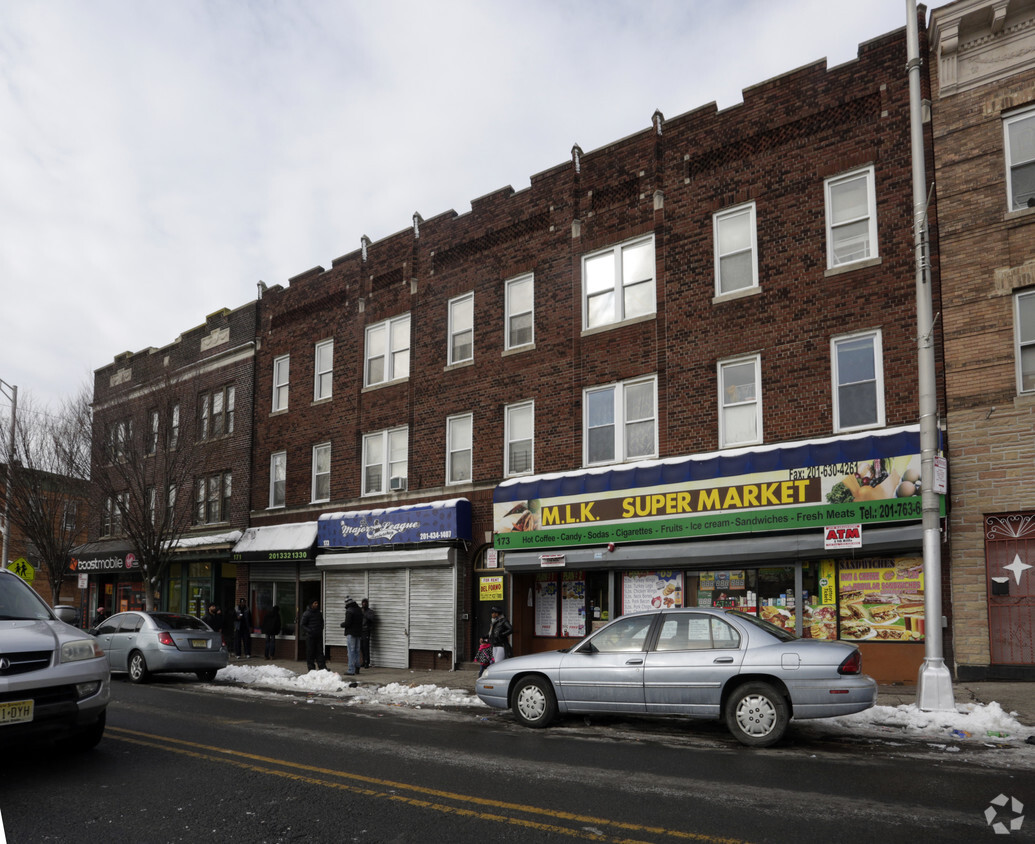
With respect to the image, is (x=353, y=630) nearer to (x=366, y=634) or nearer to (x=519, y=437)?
(x=366, y=634)

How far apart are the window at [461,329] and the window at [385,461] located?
260cm

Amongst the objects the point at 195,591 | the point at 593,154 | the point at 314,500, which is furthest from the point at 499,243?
the point at 195,591

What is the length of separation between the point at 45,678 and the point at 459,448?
1469 cm

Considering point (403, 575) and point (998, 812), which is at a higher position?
point (403, 575)

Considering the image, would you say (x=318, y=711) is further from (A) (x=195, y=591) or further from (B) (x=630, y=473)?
(A) (x=195, y=591)

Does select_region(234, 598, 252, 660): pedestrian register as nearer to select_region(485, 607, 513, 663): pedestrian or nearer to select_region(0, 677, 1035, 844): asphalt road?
select_region(485, 607, 513, 663): pedestrian

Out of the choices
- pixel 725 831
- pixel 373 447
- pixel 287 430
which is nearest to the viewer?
pixel 725 831

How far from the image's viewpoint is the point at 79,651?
8242mm

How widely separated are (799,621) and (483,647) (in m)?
6.24

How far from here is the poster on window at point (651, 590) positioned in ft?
56.2

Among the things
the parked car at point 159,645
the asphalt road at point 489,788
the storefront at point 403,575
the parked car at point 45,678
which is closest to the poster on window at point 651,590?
the storefront at point 403,575

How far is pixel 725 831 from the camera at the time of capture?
20.1 feet

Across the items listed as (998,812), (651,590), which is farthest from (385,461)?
(998,812)

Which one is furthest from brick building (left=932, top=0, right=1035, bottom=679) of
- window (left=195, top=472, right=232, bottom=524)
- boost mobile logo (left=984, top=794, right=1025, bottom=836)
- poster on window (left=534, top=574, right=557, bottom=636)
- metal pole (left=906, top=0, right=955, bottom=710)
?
window (left=195, top=472, right=232, bottom=524)
